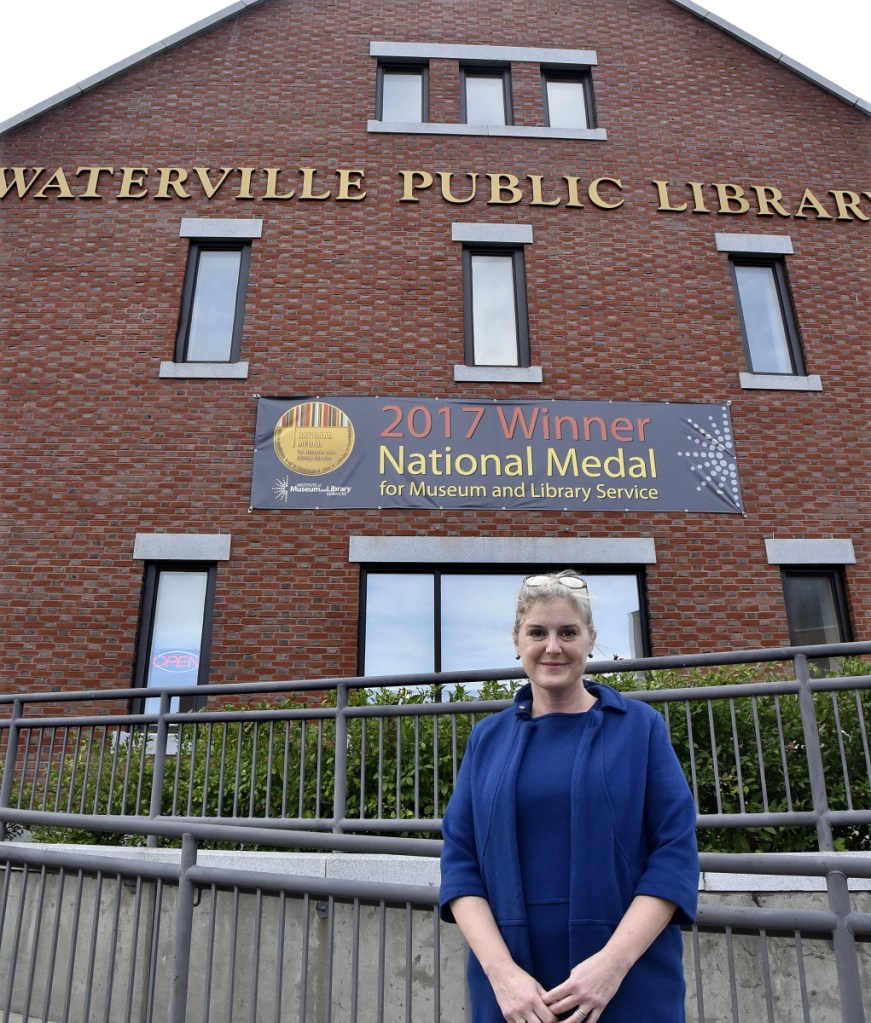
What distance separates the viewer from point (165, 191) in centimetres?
1167

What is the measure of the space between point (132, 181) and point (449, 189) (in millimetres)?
4499

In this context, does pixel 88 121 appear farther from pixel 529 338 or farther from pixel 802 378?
pixel 802 378

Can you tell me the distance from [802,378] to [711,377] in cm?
120

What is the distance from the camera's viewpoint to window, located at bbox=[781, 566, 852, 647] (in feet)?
32.8

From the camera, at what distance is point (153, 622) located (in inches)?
387

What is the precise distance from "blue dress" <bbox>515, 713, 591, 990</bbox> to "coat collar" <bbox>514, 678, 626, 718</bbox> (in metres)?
0.08

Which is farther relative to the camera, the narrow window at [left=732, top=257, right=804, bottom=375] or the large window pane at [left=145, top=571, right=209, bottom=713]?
the narrow window at [left=732, top=257, right=804, bottom=375]

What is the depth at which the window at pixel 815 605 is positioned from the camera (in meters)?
9.98

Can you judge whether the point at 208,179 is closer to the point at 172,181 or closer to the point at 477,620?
the point at 172,181

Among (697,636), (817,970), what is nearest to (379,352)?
(697,636)

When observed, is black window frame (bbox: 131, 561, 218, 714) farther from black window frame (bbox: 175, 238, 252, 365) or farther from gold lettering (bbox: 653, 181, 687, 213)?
gold lettering (bbox: 653, 181, 687, 213)

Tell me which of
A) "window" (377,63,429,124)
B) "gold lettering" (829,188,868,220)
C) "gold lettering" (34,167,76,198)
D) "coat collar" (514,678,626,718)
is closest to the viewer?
"coat collar" (514,678,626,718)

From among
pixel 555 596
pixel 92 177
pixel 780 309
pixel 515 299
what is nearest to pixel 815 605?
pixel 780 309

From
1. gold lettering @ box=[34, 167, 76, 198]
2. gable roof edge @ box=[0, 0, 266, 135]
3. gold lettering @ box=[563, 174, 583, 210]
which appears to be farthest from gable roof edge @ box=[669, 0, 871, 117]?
gold lettering @ box=[34, 167, 76, 198]
